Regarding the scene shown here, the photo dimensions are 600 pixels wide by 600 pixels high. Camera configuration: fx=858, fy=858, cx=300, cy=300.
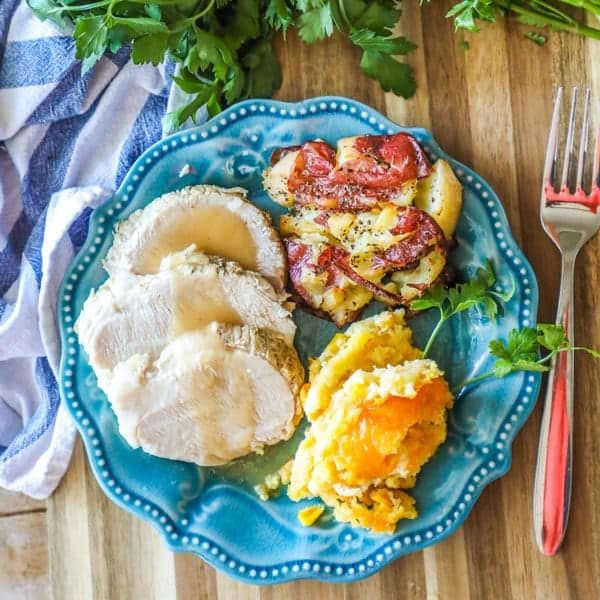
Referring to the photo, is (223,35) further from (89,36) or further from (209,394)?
(209,394)

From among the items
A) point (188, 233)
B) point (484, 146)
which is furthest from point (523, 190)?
point (188, 233)

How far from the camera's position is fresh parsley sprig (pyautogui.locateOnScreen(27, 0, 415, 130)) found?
7.59 feet

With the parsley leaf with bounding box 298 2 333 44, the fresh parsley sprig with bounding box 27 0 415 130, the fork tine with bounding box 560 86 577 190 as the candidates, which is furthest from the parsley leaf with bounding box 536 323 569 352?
the parsley leaf with bounding box 298 2 333 44

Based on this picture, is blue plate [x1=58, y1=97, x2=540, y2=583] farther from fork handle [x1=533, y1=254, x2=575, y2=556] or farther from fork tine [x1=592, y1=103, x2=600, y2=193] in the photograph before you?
fork tine [x1=592, y1=103, x2=600, y2=193]

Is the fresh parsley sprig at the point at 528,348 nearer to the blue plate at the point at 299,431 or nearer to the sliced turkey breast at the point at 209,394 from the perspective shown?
the blue plate at the point at 299,431

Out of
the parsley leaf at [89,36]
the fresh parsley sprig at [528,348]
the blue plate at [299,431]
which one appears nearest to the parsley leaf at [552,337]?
the fresh parsley sprig at [528,348]

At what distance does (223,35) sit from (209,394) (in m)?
1.02

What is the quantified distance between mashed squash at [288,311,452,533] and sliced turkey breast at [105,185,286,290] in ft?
1.03

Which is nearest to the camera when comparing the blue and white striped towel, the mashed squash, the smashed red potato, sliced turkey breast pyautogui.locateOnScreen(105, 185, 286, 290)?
the mashed squash

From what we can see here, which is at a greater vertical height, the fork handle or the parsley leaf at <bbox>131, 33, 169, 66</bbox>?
the parsley leaf at <bbox>131, 33, 169, 66</bbox>

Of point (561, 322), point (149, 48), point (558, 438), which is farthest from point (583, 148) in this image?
point (149, 48)

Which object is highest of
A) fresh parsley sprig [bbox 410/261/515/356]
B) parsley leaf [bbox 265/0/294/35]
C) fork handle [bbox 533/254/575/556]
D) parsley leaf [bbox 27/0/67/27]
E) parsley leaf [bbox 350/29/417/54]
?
parsley leaf [bbox 27/0/67/27]

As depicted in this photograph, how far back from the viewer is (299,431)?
2523 mm

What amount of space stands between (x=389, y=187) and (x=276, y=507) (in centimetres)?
98
